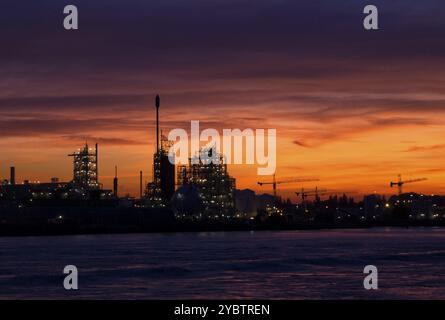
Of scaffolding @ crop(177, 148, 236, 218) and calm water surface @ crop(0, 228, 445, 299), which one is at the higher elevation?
scaffolding @ crop(177, 148, 236, 218)

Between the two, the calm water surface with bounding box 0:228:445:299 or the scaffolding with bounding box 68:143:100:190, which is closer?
the calm water surface with bounding box 0:228:445:299

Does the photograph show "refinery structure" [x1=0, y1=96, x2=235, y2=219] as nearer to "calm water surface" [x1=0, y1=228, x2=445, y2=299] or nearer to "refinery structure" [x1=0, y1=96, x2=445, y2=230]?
"refinery structure" [x1=0, y1=96, x2=445, y2=230]

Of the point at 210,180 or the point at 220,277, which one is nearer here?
the point at 220,277

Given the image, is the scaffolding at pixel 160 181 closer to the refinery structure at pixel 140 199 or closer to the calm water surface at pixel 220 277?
the refinery structure at pixel 140 199

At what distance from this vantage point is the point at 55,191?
178 meters

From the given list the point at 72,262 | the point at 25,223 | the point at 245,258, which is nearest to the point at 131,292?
the point at 72,262

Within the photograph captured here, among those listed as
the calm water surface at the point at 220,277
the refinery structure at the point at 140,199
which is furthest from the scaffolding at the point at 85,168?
the calm water surface at the point at 220,277

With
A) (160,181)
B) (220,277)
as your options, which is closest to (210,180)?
(160,181)

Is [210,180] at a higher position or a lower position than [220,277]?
higher

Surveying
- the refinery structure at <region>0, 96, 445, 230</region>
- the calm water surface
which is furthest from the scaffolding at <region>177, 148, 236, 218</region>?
the calm water surface

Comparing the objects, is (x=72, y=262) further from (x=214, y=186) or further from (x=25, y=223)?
(x=214, y=186)

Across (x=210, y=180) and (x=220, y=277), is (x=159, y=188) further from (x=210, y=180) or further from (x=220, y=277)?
(x=220, y=277)
